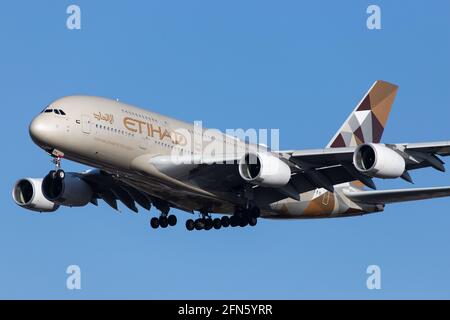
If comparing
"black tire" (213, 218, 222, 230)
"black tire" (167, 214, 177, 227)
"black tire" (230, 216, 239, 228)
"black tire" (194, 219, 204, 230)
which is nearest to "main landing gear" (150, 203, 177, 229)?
"black tire" (167, 214, 177, 227)

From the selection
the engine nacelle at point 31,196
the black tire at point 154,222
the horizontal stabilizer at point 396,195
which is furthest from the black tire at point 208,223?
the engine nacelle at point 31,196

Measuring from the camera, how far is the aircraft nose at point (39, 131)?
44.7m

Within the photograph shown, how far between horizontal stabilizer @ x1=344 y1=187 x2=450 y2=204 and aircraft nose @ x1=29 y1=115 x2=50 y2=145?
16.7 m

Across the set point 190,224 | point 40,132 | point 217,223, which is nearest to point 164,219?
point 190,224

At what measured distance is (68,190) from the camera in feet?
171

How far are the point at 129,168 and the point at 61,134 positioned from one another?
3490mm

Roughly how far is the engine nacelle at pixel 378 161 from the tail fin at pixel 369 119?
12.0 meters

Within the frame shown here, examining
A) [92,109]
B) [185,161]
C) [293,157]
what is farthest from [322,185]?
[92,109]

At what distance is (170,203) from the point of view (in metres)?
52.5

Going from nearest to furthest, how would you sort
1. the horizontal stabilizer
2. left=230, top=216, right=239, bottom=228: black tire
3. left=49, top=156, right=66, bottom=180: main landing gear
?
left=49, top=156, right=66, bottom=180: main landing gear → the horizontal stabilizer → left=230, top=216, right=239, bottom=228: black tire

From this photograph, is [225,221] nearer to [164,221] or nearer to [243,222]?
[243,222]

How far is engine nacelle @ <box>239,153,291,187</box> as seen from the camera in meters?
46.4

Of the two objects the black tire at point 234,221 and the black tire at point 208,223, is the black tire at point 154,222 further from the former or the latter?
the black tire at point 234,221

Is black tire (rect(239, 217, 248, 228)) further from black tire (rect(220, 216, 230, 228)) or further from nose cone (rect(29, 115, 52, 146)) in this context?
nose cone (rect(29, 115, 52, 146))
